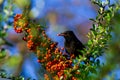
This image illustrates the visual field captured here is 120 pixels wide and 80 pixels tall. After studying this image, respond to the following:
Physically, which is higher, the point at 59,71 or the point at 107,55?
the point at 59,71

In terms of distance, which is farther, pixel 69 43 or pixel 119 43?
pixel 69 43

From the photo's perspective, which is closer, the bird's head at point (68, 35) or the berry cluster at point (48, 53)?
the berry cluster at point (48, 53)

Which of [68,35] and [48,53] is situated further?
[68,35]

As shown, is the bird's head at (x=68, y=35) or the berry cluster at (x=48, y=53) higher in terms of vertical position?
the bird's head at (x=68, y=35)

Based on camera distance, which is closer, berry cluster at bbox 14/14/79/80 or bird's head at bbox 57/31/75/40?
berry cluster at bbox 14/14/79/80

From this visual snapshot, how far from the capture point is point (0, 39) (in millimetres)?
1477

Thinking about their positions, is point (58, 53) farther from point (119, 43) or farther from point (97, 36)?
point (119, 43)

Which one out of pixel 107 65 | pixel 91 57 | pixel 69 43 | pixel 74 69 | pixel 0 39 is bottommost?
pixel 107 65

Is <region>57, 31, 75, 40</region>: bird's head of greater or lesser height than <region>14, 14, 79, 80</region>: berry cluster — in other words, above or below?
above

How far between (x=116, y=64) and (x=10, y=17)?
621 millimetres

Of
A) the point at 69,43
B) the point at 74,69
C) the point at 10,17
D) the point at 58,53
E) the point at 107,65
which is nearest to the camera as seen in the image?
the point at 107,65

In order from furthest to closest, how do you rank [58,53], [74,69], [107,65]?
[58,53], [74,69], [107,65]

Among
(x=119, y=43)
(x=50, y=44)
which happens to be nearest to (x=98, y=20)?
(x=50, y=44)

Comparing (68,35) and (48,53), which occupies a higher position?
(68,35)
